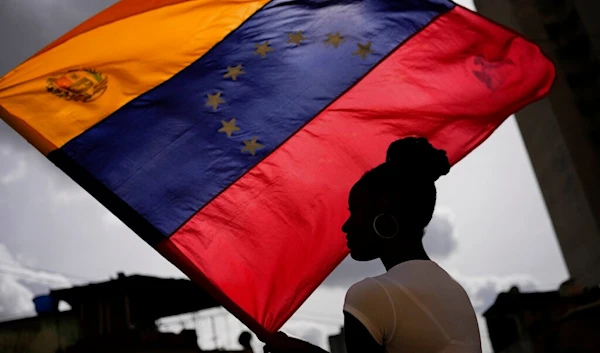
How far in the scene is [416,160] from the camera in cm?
204

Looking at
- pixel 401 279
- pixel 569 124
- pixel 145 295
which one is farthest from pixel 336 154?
pixel 145 295

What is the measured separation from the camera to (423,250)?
6.71 ft

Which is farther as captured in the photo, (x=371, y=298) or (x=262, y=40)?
(x=262, y=40)

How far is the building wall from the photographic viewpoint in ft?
73.5

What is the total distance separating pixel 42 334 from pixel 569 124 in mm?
17793

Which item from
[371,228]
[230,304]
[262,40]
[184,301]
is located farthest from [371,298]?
[184,301]

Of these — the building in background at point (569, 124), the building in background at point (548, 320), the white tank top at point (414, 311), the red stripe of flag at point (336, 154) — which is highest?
the white tank top at point (414, 311)

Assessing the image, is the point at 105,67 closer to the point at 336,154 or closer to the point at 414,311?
the point at 336,154

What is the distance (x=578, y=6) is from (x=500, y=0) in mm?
1845

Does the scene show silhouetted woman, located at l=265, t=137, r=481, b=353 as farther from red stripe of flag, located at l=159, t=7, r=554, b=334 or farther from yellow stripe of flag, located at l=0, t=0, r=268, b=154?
yellow stripe of flag, located at l=0, t=0, r=268, b=154

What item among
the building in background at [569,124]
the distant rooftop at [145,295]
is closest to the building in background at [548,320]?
the building in background at [569,124]

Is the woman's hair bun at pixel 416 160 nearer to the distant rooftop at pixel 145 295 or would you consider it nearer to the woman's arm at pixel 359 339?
the woman's arm at pixel 359 339

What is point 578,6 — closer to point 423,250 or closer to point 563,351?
point 563,351

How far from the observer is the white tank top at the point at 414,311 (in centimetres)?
178
